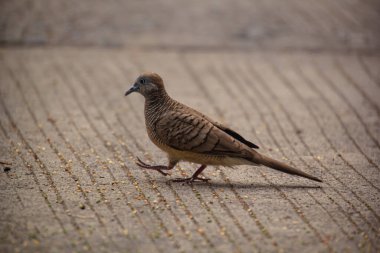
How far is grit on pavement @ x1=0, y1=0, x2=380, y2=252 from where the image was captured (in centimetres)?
420

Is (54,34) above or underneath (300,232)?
above

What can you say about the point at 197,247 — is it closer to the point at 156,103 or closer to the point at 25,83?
the point at 156,103

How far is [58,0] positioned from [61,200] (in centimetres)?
609

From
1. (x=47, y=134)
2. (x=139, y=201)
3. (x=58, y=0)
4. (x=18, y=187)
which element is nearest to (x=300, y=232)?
(x=139, y=201)

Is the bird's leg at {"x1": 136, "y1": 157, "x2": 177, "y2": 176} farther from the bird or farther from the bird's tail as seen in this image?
the bird's tail

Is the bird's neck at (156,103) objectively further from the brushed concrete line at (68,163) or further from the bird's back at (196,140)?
the brushed concrete line at (68,163)

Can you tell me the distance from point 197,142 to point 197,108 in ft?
7.02

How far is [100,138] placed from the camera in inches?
235

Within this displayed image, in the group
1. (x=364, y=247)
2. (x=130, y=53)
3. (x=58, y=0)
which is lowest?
(x=364, y=247)

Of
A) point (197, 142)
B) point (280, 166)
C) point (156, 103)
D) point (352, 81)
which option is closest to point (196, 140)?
point (197, 142)

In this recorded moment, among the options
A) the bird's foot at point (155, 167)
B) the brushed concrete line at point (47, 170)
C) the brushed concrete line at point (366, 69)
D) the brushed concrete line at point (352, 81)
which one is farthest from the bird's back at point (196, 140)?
the brushed concrete line at point (366, 69)

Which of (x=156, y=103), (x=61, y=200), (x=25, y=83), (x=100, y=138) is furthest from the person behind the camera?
(x=25, y=83)

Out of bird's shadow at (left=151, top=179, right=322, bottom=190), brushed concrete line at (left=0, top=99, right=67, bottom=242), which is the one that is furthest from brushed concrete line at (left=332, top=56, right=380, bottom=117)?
brushed concrete line at (left=0, top=99, right=67, bottom=242)

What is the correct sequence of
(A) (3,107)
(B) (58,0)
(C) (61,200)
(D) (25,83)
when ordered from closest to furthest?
1. (C) (61,200)
2. (A) (3,107)
3. (D) (25,83)
4. (B) (58,0)
